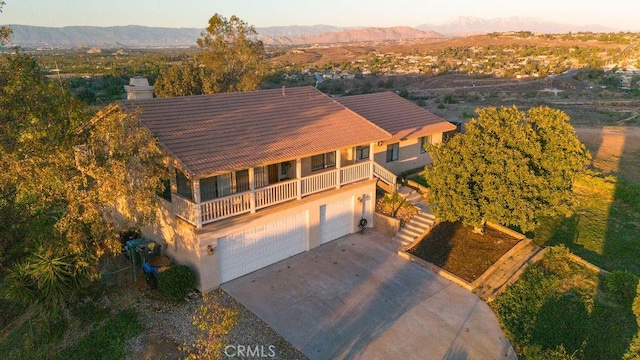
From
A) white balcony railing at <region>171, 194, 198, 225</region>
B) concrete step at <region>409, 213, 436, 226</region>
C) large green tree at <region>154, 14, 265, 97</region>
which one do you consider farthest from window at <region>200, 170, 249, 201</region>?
large green tree at <region>154, 14, 265, 97</region>

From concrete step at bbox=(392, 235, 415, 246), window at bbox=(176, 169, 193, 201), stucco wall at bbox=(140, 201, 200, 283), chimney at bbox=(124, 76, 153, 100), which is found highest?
chimney at bbox=(124, 76, 153, 100)

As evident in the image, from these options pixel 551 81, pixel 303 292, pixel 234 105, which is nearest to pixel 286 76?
pixel 551 81

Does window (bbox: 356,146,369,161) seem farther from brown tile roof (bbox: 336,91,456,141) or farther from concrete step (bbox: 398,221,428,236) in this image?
concrete step (bbox: 398,221,428,236)

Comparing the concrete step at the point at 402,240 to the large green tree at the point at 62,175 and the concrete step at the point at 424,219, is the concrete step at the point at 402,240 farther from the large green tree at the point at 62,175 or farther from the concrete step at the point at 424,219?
the large green tree at the point at 62,175

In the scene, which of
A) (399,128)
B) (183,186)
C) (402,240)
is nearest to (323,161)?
(402,240)

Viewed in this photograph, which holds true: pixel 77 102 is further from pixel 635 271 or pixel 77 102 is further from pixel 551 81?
pixel 551 81
